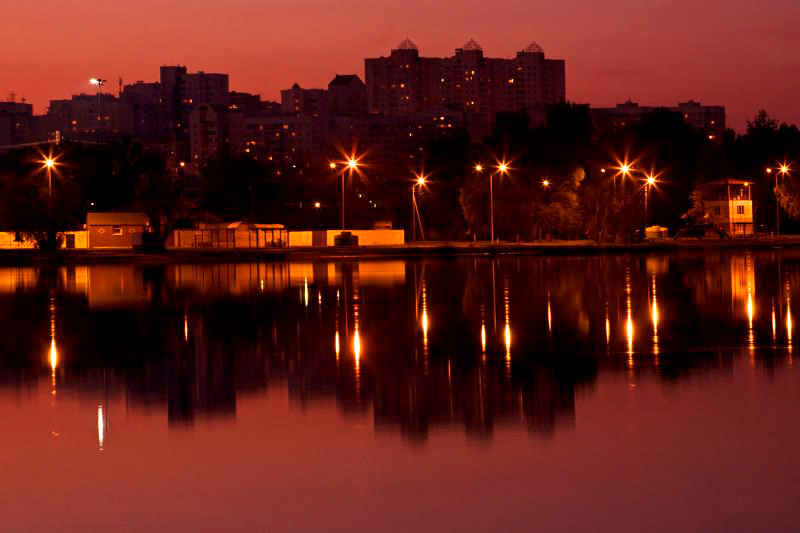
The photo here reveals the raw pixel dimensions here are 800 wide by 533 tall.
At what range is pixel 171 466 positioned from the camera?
12672 millimetres

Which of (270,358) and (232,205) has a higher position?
(232,205)

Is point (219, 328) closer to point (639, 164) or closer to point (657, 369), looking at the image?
point (657, 369)

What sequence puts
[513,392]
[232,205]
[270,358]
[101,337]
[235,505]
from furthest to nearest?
[232,205] < [101,337] < [270,358] < [513,392] < [235,505]

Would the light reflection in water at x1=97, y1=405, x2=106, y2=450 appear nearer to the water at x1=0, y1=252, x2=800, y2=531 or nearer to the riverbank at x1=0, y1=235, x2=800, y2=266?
the water at x1=0, y1=252, x2=800, y2=531

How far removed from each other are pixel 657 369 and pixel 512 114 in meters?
111

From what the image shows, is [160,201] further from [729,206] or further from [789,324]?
[789,324]

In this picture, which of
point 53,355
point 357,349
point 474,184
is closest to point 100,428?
point 53,355

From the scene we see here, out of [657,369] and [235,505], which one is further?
[657,369]

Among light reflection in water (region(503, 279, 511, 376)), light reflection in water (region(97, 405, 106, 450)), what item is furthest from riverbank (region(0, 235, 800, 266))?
light reflection in water (region(97, 405, 106, 450))

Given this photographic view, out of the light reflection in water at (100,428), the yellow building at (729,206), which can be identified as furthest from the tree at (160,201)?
the light reflection in water at (100,428)

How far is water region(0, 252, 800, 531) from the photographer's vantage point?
10852mm

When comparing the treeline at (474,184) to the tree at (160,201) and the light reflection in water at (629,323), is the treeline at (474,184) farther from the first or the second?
the light reflection in water at (629,323)

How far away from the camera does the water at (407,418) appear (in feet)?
35.6

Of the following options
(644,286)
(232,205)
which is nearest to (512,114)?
(232,205)
